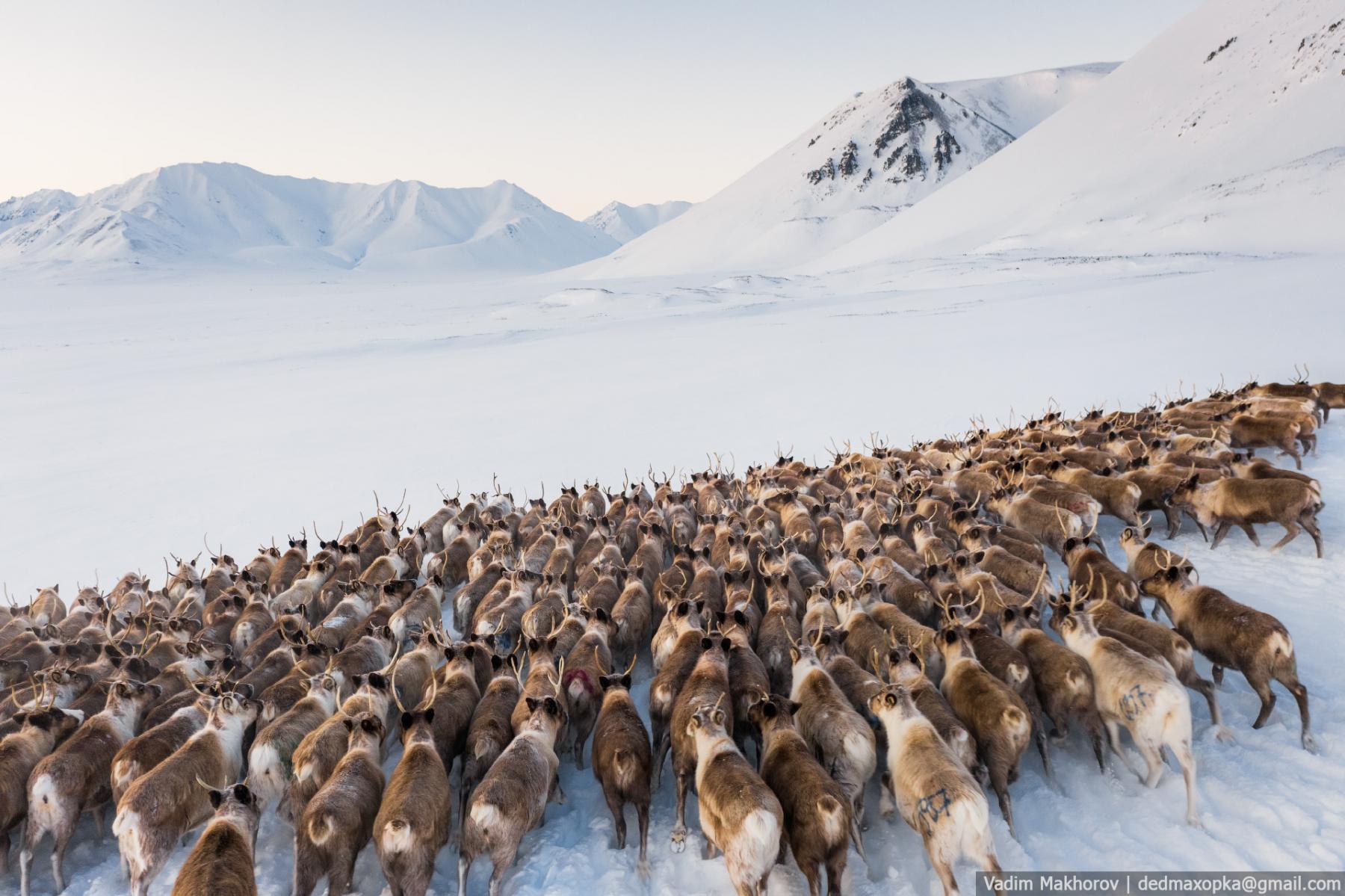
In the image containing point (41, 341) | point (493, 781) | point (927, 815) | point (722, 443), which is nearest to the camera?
point (927, 815)

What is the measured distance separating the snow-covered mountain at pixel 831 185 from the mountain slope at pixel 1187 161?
2642 cm

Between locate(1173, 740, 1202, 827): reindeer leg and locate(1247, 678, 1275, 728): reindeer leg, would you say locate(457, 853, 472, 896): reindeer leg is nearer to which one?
locate(1173, 740, 1202, 827): reindeer leg

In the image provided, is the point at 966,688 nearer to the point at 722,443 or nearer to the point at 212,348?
the point at 722,443

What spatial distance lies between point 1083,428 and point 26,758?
1622 centimetres

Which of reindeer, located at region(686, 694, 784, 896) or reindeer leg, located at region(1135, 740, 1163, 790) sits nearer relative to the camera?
reindeer, located at region(686, 694, 784, 896)

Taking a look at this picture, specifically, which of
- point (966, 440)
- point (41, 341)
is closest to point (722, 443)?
point (966, 440)

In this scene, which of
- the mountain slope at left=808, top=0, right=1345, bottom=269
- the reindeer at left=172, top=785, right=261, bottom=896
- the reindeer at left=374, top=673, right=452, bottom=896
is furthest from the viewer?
the mountain slope at left=808, top=0, right=1345, bottom=269

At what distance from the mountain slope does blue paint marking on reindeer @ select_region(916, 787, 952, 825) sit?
62.1 metres

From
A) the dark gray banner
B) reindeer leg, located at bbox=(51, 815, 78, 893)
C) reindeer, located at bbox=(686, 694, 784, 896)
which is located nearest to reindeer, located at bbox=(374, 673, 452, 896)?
reindeer, located at bbox=(686, 694, 784, 896)

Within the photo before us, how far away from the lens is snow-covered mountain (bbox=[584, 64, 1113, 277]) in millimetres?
142500

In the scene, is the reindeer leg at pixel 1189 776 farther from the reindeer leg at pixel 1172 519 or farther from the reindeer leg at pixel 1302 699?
the reindeer leg at pixel 1172 519

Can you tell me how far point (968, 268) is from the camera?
60719 millimetres

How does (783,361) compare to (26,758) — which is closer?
(26,758)

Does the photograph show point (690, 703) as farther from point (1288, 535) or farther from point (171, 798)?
point (1288, 535)
